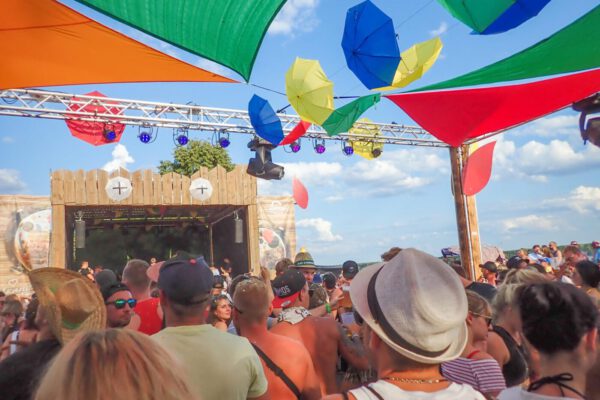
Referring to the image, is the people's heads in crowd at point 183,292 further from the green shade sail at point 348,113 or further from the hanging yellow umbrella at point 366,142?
the hanging yellow umbrella at point 366,142

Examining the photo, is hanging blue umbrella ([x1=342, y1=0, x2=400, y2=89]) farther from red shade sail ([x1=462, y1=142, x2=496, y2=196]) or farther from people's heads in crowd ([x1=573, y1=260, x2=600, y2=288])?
red shade sail ([x1=462, y1=142, x2=496, y2=196])

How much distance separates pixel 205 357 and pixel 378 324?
86 cm

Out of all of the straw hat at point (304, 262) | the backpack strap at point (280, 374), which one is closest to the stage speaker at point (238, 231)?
the straw hat at point (304, 262)

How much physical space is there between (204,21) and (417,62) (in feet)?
8.35

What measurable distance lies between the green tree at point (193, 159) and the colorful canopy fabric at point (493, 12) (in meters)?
21.0

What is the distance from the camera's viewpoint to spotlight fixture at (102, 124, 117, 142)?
912cm

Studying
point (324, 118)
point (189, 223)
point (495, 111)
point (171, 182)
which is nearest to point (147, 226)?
point (189, 223)

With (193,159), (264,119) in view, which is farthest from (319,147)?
(193,159)

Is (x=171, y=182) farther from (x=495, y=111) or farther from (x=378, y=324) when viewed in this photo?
(x=378, y=324)

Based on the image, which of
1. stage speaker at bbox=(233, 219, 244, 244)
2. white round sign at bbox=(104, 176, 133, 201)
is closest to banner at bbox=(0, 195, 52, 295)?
white round sign at bbox=(104, 176, 133, 201)

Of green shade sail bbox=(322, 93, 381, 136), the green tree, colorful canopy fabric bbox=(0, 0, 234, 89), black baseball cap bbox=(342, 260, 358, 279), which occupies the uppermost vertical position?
the green tree

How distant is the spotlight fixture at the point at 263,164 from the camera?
32.2 ft

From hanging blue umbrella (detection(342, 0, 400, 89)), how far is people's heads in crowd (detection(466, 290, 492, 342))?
2.77 m

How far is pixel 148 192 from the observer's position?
12953mm
